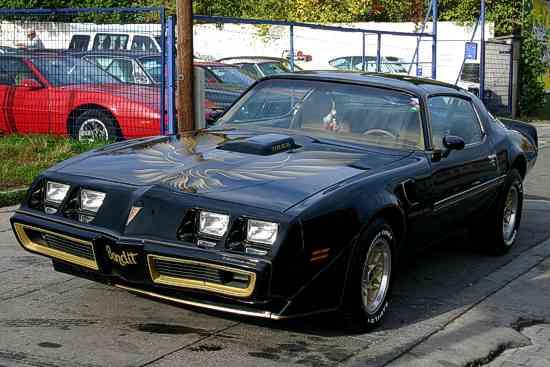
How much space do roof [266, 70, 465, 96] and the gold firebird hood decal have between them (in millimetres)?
892

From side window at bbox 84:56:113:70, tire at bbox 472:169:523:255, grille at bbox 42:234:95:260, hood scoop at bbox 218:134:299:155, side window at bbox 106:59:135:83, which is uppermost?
side window at bbox 84:56:113:70

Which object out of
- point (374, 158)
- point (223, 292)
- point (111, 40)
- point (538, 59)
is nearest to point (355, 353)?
point (223, 292)

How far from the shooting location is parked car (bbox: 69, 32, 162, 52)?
13512 mm

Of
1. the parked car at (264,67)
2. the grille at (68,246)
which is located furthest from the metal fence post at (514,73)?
the grille at (68,246)

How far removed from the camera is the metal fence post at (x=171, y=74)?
438 inches

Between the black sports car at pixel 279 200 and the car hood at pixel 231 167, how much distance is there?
0.5 inches

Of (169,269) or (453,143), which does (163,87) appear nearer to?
(453,143)

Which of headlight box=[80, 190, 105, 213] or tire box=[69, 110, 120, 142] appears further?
tire box=[69, 110, 120, 142]

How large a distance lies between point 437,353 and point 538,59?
20377 millimetres

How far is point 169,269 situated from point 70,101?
7.58 metres

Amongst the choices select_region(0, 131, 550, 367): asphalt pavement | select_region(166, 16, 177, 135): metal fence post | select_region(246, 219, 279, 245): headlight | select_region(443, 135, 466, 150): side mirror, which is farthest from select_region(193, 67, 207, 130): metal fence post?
select_region(246, 219, 279, 245): headlight

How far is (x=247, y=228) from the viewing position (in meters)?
4.50

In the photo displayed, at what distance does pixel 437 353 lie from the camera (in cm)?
490

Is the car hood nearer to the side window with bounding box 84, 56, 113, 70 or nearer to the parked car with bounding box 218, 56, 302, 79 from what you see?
the side window with bounding box 84, 56, 113, 70
